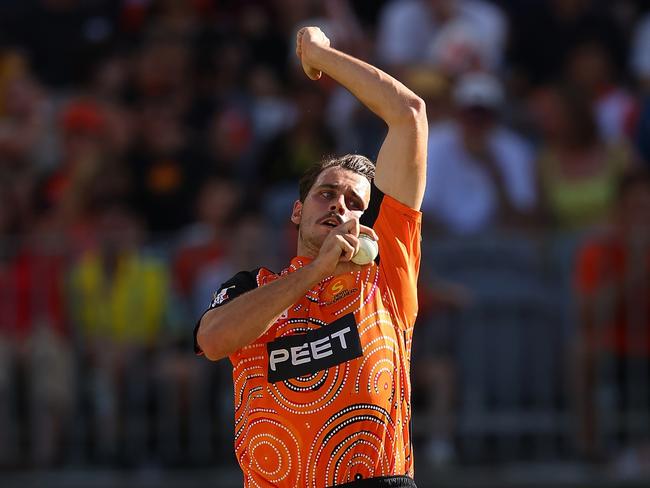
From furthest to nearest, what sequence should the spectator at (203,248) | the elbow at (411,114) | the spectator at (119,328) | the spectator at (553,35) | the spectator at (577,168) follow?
1. the spectator at (553,35)
2. the spectator at (577,168)
3. the spectator at (203,248)
4. the spectator at (119,328)
5. the elbow at (411,114)

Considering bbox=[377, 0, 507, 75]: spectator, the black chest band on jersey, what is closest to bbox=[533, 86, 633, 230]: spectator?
bbox=[377, 0, 507, 75]: spectator

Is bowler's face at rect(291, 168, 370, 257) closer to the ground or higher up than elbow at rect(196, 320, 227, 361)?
higher up

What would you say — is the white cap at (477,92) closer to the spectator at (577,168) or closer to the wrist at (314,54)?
the spectator at (577,168)

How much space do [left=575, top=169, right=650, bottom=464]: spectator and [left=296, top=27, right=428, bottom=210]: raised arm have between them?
5098mm

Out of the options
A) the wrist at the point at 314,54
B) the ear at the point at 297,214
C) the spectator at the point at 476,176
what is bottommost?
the ear at the point at 297,214

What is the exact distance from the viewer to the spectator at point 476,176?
35.7 feet

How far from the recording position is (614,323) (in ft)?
32.9

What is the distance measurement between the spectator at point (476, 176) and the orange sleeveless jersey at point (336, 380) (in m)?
5.61

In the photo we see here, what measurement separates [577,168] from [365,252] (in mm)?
6459

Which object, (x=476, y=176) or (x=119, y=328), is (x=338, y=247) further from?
(x=476, y=176)

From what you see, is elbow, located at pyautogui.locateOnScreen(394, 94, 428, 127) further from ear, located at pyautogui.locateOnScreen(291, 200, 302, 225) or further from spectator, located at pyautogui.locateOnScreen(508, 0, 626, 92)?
spectator, located at pyautogui.locateOnScreen(508, 0, 626, 92)

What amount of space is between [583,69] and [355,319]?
320 inches

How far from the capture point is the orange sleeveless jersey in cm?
496

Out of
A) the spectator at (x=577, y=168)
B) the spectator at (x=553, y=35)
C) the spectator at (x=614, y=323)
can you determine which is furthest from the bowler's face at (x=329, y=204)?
the spectator at (x=553, y=35)
